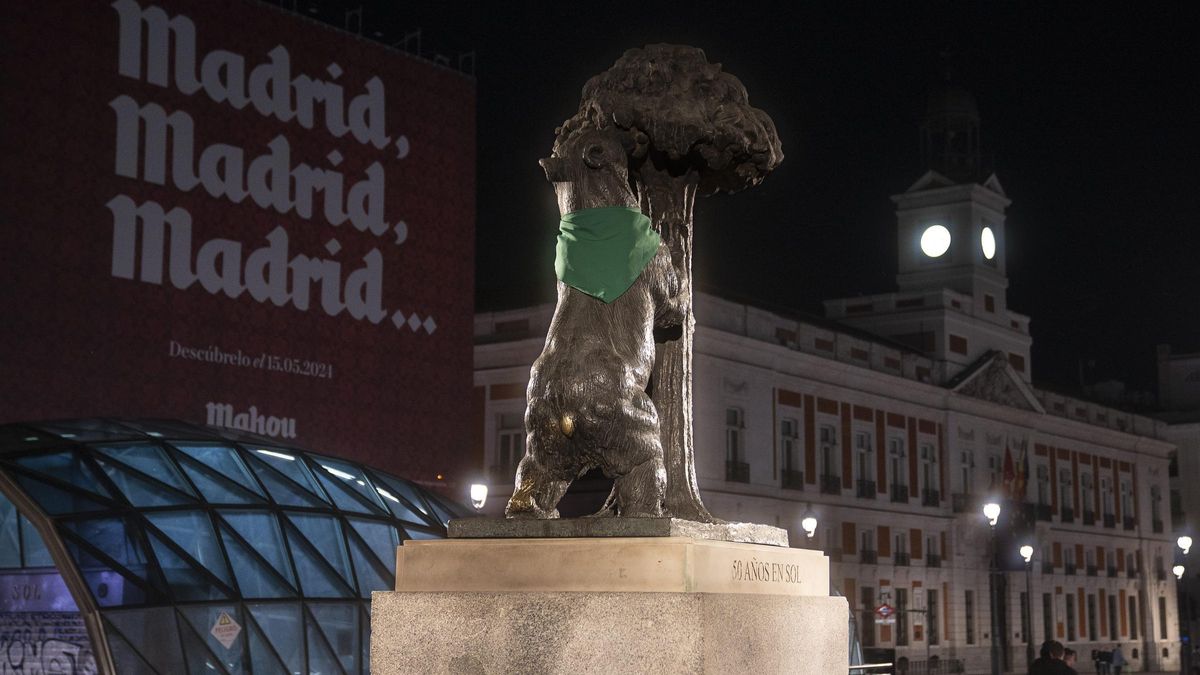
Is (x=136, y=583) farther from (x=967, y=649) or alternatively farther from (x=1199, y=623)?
(x=1199, y=623)

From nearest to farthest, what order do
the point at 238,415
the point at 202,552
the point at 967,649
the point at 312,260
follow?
the point at 202,552
the point at 238,415
the point at 312,260
the point at 967,649

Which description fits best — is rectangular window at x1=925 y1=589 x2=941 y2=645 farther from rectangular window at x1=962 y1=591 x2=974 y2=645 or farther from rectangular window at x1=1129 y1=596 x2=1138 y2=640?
rectangular window at x1=1129 y1=596 x2=1138 y2=640

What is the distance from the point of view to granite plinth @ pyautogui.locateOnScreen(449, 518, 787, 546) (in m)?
5.49

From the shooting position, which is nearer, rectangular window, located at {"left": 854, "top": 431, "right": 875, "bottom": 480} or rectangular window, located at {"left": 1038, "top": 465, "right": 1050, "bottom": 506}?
rectangular window, located at {"left": 854, "top": 431, "right": 875, "bottom": 480}

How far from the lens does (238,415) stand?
1276 inches

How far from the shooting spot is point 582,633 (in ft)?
17.8

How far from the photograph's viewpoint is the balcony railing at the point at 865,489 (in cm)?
5288

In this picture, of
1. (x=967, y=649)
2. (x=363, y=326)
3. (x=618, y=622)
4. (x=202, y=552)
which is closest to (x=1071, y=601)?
(x=967, y=649)

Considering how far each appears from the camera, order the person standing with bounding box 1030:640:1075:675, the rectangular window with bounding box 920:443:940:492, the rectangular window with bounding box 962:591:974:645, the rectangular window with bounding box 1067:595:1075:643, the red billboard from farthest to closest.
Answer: the rectangular window with bounding box 1067:595:1075:643 < the rectangular window with bounding box 962:591:974:645 < the rectangular window with bounding box 920:443:940:492 < the red billboard < the person standing with bounding box 1030:640:1075:675

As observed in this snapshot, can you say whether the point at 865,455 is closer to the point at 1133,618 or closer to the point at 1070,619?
the point at 1070,619

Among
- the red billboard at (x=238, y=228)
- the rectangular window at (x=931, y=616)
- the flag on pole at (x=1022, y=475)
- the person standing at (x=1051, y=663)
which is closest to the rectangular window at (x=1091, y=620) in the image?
the flag on pole at (x=1022, y=475)

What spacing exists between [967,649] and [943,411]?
335 inches

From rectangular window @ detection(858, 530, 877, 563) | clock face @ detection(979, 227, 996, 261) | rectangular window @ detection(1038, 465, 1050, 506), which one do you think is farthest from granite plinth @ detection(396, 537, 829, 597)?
rectangular window @ detection(1038, 465, 1050, 506)

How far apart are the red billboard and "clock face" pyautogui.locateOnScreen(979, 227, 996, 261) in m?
31.7
